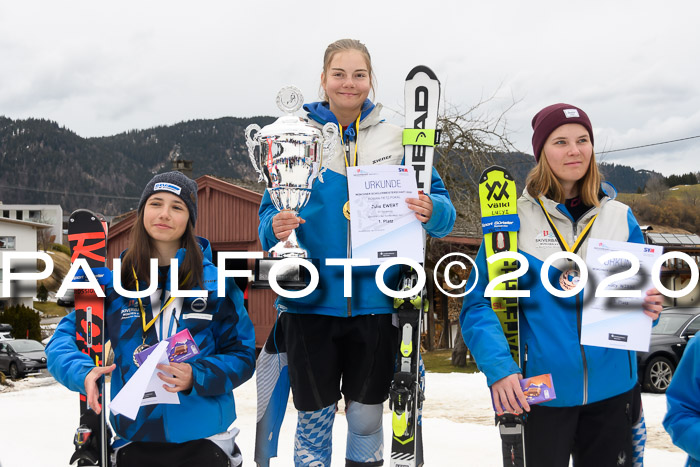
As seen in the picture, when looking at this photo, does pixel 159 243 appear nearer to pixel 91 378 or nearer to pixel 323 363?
pixel 91 378

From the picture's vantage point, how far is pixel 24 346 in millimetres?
21172

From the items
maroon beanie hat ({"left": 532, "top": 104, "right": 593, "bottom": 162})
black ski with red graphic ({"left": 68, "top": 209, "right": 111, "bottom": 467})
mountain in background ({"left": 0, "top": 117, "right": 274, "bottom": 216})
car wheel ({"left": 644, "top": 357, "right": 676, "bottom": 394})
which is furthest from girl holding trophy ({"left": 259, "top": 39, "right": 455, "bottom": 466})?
mountain in background ({"left": 0, "top": 117, "right": 274, "bottom": 216})

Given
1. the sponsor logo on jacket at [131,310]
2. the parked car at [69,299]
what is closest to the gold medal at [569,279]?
the sponsor logo on jacket at [131,310]

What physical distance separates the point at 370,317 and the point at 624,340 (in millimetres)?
951

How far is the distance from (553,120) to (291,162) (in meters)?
1.06

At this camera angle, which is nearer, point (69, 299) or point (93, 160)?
point (69, 299)

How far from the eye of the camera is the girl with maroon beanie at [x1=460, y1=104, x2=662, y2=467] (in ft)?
6.86

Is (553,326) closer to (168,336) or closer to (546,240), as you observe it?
(546,240)

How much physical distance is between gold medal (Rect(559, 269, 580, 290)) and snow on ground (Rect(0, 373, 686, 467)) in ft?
9.78

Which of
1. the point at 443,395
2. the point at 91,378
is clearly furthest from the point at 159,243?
the point at 443,395

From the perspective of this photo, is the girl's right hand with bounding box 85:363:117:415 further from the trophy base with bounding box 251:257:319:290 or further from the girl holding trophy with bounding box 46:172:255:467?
the trophy base with bounding box 251:257:319:290

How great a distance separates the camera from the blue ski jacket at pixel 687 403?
1.88 meters

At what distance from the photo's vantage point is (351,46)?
2.59 m

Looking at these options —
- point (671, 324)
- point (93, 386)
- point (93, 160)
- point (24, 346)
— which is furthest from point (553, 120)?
point (93, 160)
